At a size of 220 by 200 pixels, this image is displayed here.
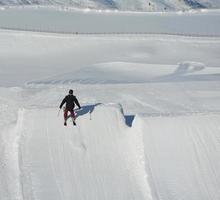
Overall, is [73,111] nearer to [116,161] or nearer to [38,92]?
[116,161]

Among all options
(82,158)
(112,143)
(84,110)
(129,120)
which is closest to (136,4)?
(129,120)

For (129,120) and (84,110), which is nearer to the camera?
(84,110)

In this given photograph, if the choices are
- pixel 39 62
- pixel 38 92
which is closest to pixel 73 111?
pixel 38 92

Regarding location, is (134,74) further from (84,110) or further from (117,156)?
(117,156)

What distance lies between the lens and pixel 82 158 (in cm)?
1947

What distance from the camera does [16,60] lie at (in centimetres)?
3938

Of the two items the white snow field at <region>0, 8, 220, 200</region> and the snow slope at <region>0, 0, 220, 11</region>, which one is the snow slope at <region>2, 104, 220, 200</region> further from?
the snow slope at <region>0, 0, 220, 11</region>

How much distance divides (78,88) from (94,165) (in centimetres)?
1137

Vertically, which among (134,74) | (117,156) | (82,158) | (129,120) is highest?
(134,74)

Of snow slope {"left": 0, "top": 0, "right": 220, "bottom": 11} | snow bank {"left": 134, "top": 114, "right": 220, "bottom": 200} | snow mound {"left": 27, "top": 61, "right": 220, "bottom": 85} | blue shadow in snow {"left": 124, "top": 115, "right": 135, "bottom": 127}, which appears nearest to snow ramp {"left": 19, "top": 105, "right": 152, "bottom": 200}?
snow bank {"left": 134, "top": 114, "right": 220, "bottom": 200}

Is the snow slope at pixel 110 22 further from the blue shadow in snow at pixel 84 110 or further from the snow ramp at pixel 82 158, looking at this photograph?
the snow ramp at pixel 82 158

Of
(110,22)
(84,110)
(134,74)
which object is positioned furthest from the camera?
(110,22)

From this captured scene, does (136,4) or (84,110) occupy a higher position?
(136,4)

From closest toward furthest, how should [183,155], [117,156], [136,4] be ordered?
[183,155] → [117,156] → [136,4]
